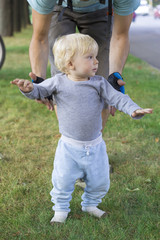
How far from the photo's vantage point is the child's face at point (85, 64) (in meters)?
2.52

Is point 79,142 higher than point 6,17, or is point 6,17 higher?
point 79,142

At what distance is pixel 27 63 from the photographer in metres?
11.2

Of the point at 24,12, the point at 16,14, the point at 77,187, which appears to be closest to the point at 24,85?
the point at 77,187

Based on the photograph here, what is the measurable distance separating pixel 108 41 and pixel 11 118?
7.68ft

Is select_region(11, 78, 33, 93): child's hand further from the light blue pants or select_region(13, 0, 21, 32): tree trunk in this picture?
select_region(13, 0, 21, 32): tree trunk

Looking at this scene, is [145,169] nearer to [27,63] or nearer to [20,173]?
[20,173]

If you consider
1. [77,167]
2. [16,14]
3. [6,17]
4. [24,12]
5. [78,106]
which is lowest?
[24,12]

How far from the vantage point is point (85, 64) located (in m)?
2.53

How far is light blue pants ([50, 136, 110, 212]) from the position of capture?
106 inches

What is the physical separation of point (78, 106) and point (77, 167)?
17.5 inches

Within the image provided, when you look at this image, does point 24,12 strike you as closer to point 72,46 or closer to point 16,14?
point 16,14

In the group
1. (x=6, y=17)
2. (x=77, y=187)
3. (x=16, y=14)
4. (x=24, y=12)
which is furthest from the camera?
(x=24, y=12)

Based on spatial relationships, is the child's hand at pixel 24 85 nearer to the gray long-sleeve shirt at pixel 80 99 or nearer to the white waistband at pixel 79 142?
the gray long-sleeve shirt at pixel 80 99

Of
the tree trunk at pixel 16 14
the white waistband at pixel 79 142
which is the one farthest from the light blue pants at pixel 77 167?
the tree trunk at pixel 16 14
